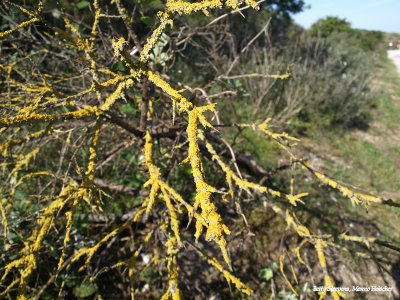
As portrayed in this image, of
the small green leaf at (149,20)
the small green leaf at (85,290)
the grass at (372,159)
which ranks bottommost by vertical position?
the grass at (372,159)

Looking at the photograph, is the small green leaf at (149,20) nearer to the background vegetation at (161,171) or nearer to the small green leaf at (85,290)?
the background vegetation at (161,171)

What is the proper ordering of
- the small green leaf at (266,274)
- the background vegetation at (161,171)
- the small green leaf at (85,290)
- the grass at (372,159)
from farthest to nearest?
the grass at (372,159), the small green leaf at (266,274), the small green leaf at (85,290), the background vegetation at (161,171)

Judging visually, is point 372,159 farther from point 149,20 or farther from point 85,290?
point 149,20

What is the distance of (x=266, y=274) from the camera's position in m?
2.65

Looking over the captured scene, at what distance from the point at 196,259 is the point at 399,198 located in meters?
3.44

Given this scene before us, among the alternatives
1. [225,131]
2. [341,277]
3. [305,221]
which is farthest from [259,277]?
[225,131]

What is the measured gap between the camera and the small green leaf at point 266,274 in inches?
104

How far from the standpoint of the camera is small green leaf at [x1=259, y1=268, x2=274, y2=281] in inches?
104

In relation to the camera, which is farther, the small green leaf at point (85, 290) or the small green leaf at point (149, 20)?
the small green leaf at point (85, 290)

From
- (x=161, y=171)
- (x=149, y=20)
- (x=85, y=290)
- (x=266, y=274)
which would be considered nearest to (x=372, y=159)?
(x=266, y=274)

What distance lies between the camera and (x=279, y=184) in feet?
13.0

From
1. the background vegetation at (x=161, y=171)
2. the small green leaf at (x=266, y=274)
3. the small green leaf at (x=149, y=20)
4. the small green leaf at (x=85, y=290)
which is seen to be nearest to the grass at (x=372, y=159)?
the background vegetation at (x=161, y=171)

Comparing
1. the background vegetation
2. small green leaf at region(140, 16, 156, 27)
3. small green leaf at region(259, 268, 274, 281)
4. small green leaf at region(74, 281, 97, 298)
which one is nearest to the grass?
the background vegetation

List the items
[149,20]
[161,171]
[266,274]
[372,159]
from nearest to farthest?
1. [149,20]
2. [161,171]
3. [266,274]
4. [372,159]
